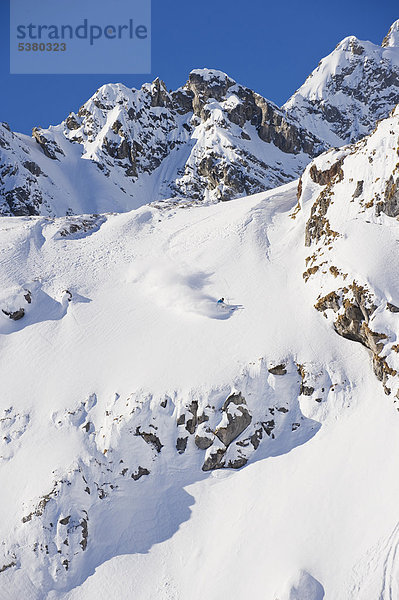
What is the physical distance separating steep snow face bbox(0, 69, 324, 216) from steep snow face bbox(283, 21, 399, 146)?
754 inches

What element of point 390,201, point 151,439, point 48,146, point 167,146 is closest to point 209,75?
point 167,146

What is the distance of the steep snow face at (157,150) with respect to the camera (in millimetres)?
80500

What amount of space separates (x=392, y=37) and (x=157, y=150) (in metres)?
107

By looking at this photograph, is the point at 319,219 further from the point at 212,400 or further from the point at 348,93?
the point at 348,93

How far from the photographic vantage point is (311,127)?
11219cm

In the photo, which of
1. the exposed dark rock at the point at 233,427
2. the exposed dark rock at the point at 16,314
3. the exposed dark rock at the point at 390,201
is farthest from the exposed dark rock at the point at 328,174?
the exposed dark rock at the point at 16,314

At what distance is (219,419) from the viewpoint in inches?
838

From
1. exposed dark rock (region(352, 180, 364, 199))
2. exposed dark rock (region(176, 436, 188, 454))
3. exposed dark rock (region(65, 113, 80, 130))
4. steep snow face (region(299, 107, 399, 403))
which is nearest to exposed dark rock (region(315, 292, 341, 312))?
steep snow face (region(299, 107, 399, 403))

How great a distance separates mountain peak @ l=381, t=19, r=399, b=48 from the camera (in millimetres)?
147000

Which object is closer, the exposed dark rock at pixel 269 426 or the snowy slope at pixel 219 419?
the snowy slope at pixel 219 419

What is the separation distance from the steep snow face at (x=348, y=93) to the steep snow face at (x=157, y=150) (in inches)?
754

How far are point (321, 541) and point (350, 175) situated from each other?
22401 millimetres

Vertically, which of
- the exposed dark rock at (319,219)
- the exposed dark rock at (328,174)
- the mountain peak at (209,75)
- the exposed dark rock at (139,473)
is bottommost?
the exposed dark rock at (139,473)

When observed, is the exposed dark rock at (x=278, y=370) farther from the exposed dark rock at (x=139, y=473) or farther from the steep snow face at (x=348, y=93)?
the steep snow face at (x=348, y=93)
